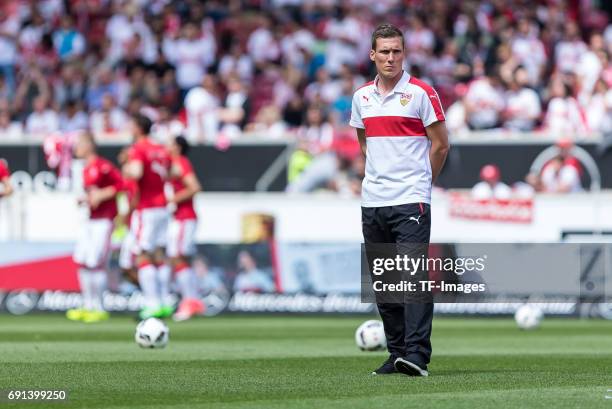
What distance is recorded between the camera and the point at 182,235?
20688 millimetres

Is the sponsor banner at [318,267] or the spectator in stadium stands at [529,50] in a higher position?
the spectator in stadium stands at [529,50]

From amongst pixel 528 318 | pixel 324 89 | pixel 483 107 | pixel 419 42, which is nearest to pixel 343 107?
pixel 324 89

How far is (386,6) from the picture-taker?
94.9ft

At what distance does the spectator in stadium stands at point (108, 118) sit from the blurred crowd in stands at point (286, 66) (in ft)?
0.12

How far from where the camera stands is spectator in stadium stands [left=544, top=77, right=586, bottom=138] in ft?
80.3

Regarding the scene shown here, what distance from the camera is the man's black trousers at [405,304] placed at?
10.1m

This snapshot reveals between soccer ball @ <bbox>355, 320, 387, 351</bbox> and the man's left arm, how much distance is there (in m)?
3.03

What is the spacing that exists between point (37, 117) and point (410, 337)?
1775 centimetres

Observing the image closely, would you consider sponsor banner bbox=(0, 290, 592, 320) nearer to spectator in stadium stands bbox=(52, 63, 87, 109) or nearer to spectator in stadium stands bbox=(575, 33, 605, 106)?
spectator in stadium stands bbox=(575, 33, 605, 106)

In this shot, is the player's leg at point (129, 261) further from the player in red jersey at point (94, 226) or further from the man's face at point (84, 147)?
the man's face at point (84, 147)

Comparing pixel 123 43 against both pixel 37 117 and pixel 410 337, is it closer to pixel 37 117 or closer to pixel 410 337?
pixel 37 117

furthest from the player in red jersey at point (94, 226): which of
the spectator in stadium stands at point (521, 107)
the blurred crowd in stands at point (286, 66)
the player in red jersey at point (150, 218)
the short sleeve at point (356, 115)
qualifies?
the short sleeve at point (356, 115)

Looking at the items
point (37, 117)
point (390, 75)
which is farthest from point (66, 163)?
point (390, 75)

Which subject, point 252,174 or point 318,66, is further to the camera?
point 318,66
